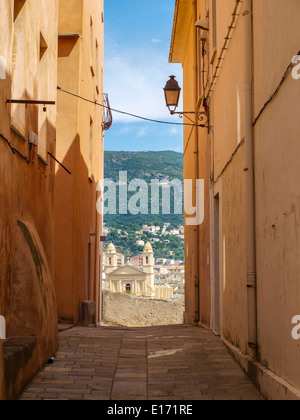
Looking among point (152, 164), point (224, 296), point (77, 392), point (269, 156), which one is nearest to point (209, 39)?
point (224, 296)

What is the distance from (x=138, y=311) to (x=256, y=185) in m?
30.5

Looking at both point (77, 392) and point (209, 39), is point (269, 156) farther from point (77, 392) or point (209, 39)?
point (209, 39)

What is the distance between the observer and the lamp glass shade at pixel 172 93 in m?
12.6

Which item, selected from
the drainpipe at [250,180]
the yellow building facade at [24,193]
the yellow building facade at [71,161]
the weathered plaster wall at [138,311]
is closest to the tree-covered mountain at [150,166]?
the weathered plaster wall at [138,311]

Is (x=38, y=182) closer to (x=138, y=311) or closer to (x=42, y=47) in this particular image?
(x=42, y=47)

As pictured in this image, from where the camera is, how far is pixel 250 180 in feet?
22.2

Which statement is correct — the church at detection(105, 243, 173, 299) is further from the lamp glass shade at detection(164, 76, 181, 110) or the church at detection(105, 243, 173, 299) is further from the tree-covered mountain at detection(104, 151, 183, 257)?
the lamp glass shade at detection(164, 76, 181, 110)

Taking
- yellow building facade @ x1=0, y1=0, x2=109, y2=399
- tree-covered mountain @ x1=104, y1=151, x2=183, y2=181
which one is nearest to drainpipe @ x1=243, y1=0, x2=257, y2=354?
yellow building facade @ x1=0, y1=0, x2=109, y2=399

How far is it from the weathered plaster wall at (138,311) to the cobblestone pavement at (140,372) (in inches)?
996

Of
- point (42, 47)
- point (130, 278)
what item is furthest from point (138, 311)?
point (130, 278)

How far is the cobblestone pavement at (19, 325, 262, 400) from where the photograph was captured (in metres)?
5.72

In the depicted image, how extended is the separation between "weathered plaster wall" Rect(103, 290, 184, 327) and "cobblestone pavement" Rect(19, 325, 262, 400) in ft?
83.0
